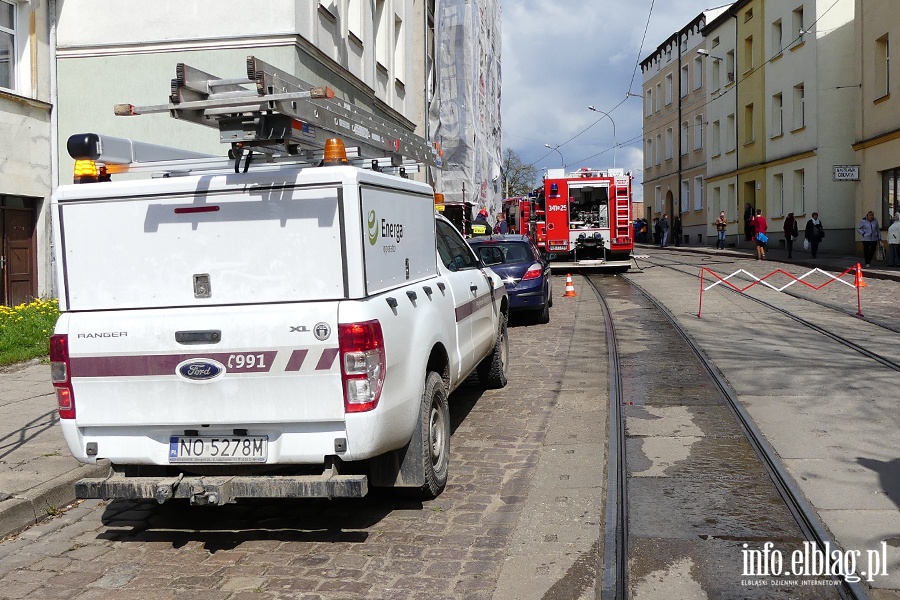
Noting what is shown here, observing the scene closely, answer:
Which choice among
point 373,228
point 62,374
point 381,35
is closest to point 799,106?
point 381,35

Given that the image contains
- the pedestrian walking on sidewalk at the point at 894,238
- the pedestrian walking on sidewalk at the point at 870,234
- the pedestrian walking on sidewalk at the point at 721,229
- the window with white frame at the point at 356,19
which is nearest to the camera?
the window with white frame at the point at 356,19

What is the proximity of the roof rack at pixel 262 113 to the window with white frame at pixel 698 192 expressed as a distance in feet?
147

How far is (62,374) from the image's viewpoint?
4.93m

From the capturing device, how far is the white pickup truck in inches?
185

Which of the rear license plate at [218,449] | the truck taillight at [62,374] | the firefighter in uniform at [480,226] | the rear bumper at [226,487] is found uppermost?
the firefighter in uniform at [480,226]

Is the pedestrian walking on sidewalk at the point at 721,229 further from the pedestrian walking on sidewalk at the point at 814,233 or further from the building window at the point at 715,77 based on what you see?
the pedestrian walking on sidewalk at the point at 814,233

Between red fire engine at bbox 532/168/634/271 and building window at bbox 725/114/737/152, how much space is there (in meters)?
17.7

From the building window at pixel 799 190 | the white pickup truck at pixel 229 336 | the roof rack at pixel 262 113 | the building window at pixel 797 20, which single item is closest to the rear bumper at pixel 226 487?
the white pickup truck at pixel 229 336

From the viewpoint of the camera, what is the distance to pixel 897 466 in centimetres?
→ 608

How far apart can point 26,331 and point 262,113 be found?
28.2ft

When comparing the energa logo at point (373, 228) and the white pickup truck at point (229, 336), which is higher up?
the energa logo at point (373, 228)

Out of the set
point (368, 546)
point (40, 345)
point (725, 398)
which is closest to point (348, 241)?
point (368, 546)

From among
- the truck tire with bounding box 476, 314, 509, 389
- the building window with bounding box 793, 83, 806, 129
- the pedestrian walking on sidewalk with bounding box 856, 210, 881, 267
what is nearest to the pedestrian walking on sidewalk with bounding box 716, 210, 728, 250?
the building window with bounding box 793, 83, 806, 129

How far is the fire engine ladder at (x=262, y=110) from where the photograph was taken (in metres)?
4.61
